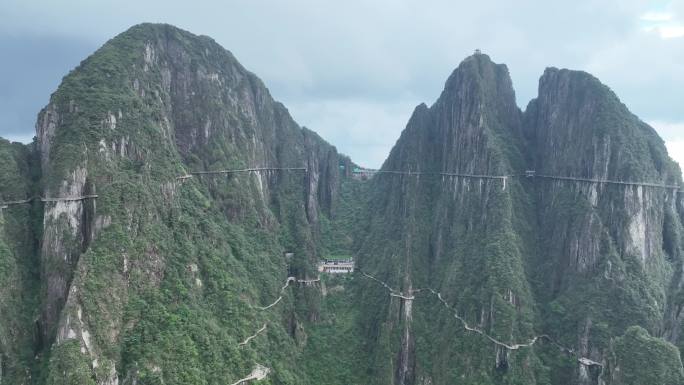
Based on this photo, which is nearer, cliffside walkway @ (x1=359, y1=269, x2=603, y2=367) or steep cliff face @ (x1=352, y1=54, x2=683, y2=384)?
cliffside walkway @ (x1=359, y1=269, x2=603, y2=367)

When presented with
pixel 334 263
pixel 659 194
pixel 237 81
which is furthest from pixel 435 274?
pixel 237 81

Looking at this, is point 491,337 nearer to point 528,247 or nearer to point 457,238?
point 528,247

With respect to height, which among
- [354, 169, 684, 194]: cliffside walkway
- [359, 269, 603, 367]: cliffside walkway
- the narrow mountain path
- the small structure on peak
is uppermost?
[354, 169, 684, 194]: cliffside walkway

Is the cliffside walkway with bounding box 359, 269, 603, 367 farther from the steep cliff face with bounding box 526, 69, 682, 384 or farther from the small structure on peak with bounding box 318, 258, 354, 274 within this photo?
the small structure on peak with bounding box 318, 258, 354, 274

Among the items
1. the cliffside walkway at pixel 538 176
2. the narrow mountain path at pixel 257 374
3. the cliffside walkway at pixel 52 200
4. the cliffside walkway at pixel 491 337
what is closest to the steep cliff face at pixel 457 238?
the cliffside walkway at pixel 538 176

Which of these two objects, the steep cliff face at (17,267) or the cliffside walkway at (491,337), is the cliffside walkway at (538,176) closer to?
the cliffside walkway at (491,337)

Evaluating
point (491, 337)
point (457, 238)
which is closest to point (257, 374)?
point (491, 337)

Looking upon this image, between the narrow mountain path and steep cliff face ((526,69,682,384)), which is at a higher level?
steep cliff face ((526,69,682,384))

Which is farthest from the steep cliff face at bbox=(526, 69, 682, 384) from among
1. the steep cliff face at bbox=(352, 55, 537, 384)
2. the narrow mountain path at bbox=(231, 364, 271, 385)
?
the narrow mountain path at bbox=(231, 364, 271, 385)
